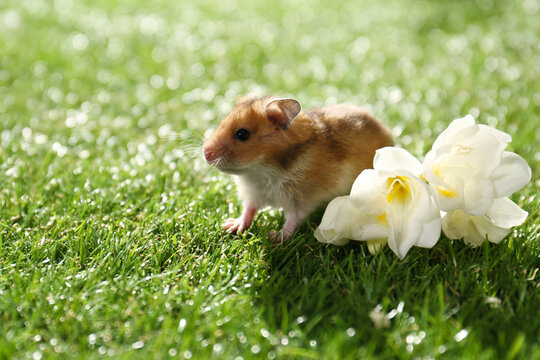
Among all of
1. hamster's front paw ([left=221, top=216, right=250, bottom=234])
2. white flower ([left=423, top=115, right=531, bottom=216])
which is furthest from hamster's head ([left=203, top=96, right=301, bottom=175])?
white flower ([left=423, top=115, right=531, bottom=216])

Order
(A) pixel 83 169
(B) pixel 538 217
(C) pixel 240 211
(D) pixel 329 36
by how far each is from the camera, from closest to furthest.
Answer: (B) pixel 538 217 → (C) pixel 240 211 → (A) pixel 83 169 → (D) pixel 329 36

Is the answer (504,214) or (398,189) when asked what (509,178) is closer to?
(504,214)

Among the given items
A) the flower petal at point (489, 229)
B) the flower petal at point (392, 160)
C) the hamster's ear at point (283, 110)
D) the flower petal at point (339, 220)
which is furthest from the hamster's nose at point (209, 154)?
the flower petal at point (489, 229)

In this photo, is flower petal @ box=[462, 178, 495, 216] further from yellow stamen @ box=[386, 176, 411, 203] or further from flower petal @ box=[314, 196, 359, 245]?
flower petal @ box=[314, 196, 359, 245]

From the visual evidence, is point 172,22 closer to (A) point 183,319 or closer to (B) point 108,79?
(B) point 108,79

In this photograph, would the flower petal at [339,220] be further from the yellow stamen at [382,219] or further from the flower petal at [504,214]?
the flower petal at [504,214]

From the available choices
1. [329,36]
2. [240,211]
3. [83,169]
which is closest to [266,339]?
[240,211]
